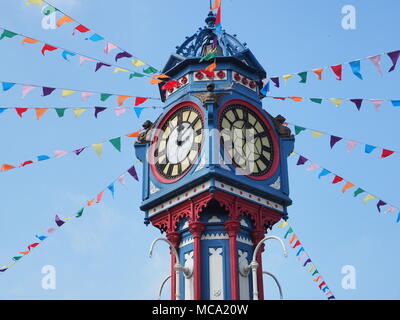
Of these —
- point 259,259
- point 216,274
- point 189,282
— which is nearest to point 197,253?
point 216,274

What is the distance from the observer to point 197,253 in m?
29.8

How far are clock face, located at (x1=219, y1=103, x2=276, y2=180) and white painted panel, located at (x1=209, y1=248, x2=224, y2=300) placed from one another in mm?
2790

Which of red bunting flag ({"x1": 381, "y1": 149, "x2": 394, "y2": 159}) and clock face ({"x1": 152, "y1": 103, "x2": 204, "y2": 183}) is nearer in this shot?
red bunting flag ({"x1": 381, "y1": 149, "x2": 394, "y2": 159})

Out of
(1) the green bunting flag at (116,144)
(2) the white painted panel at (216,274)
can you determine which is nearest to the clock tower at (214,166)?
(2) the white painted panel at (216,274)

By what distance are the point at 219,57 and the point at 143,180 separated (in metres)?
4.77

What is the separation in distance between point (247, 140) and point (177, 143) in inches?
89.5

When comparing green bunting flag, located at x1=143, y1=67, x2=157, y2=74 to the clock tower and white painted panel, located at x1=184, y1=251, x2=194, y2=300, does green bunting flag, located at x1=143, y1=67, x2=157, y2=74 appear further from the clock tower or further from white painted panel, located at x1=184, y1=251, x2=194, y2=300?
white painted panel, located at x1=184, y1=251, x2=194, y2=300

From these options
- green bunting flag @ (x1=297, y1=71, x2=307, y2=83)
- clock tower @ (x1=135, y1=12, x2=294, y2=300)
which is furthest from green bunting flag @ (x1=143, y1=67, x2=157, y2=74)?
green bunting flag @ (x1=297, y1=71, x2=307, y2=83)

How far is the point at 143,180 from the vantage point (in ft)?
106

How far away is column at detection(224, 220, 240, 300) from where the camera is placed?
2908 cm
